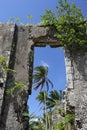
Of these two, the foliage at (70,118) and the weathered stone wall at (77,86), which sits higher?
the weathered stone wall at (77,86)

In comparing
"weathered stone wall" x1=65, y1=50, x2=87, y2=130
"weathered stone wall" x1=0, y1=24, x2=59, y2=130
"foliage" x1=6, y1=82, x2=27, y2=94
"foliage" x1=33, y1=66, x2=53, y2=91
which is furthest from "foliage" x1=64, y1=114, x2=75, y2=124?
"foliage" x1=33, y1=66, x2=53, y2=91

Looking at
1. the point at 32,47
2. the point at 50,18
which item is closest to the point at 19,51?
the point at 32,47

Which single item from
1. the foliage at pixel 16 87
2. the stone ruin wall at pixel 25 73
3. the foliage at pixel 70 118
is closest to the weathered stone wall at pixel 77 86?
the stone ruin wall at pixel 25 73

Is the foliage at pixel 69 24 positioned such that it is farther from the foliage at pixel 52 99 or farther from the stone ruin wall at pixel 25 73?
the foliage at pixel 52 99

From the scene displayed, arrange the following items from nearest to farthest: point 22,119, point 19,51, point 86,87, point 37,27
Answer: point 22,119 → point 86,87 → point 19,51 → point 37,27

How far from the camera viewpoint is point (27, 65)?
9.25 meters

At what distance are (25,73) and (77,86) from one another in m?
2.06

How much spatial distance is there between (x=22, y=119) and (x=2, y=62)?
8.09 feet

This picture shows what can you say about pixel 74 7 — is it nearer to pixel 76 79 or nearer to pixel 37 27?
pixel 37 27

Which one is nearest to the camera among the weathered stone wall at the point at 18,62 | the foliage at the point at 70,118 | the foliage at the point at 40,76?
the weathered stone wall at the point at 18,62

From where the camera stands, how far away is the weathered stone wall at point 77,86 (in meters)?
8.09

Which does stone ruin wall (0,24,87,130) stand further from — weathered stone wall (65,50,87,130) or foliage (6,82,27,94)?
foliage (6,82,27,94)

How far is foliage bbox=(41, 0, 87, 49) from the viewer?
31.8 ft

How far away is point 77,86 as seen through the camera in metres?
8.77
